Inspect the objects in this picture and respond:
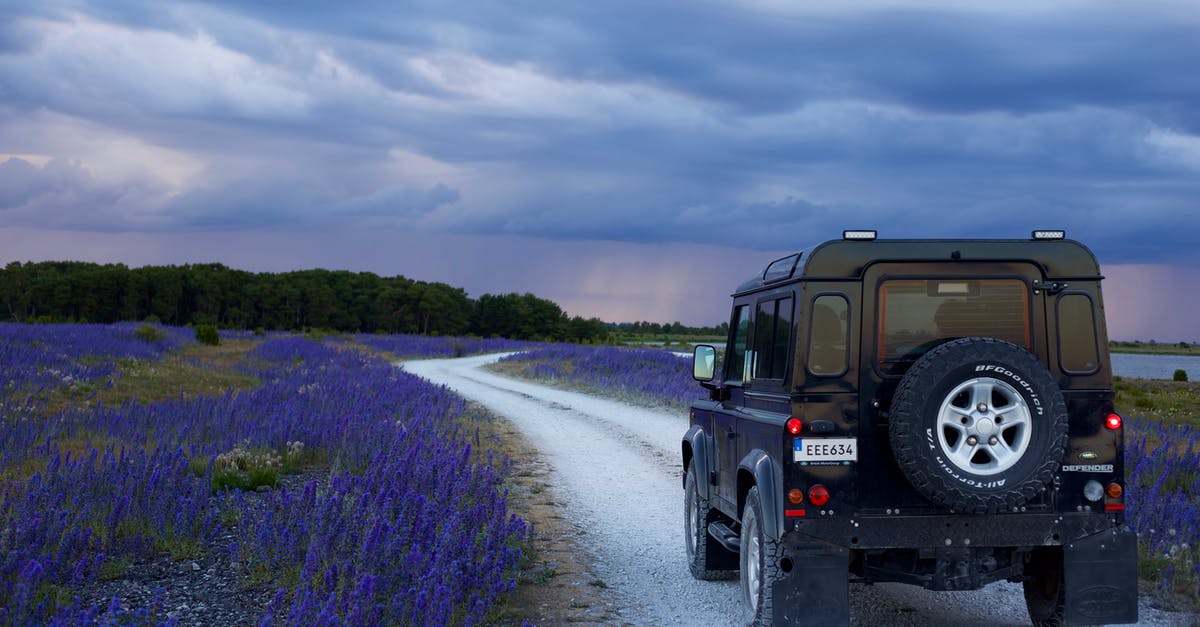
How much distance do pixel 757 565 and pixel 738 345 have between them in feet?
6.58

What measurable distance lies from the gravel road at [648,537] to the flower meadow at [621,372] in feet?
10.6

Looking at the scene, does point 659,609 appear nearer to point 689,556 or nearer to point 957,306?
point 689,556

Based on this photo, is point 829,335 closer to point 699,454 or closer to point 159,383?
point 699,454

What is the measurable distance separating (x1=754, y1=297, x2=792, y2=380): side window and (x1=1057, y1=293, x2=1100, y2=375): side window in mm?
1603

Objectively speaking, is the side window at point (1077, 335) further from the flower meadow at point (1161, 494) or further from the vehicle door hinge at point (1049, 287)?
the flower meadow at point (1161, 494)

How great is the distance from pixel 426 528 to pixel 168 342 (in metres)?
33.2

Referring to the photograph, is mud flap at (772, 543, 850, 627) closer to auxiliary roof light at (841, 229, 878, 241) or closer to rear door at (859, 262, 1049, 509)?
rear door at (859, 262, 1049, 509)

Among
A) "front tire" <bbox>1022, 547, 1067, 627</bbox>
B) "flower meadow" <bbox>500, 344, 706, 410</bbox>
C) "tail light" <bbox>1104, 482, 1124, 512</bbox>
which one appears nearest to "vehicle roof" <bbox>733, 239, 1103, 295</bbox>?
"tail light" <bbox>1104, 482, 1124, 512</bbox>

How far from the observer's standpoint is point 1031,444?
16.9 feet

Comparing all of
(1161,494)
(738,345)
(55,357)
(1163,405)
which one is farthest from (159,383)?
(1163,405)

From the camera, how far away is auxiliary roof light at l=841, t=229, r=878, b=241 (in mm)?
5672

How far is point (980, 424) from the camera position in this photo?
509 cm

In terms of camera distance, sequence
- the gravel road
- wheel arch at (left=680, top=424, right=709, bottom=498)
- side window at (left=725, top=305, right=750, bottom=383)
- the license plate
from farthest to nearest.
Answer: wheel arch at (left=680, top=424, right=709, bottom=498)
side window at (left=725, top=305, right=750, bottom=383)
the gravel road
the license plate

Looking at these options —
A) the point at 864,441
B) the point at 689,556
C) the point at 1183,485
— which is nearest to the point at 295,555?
the point at 689,556
